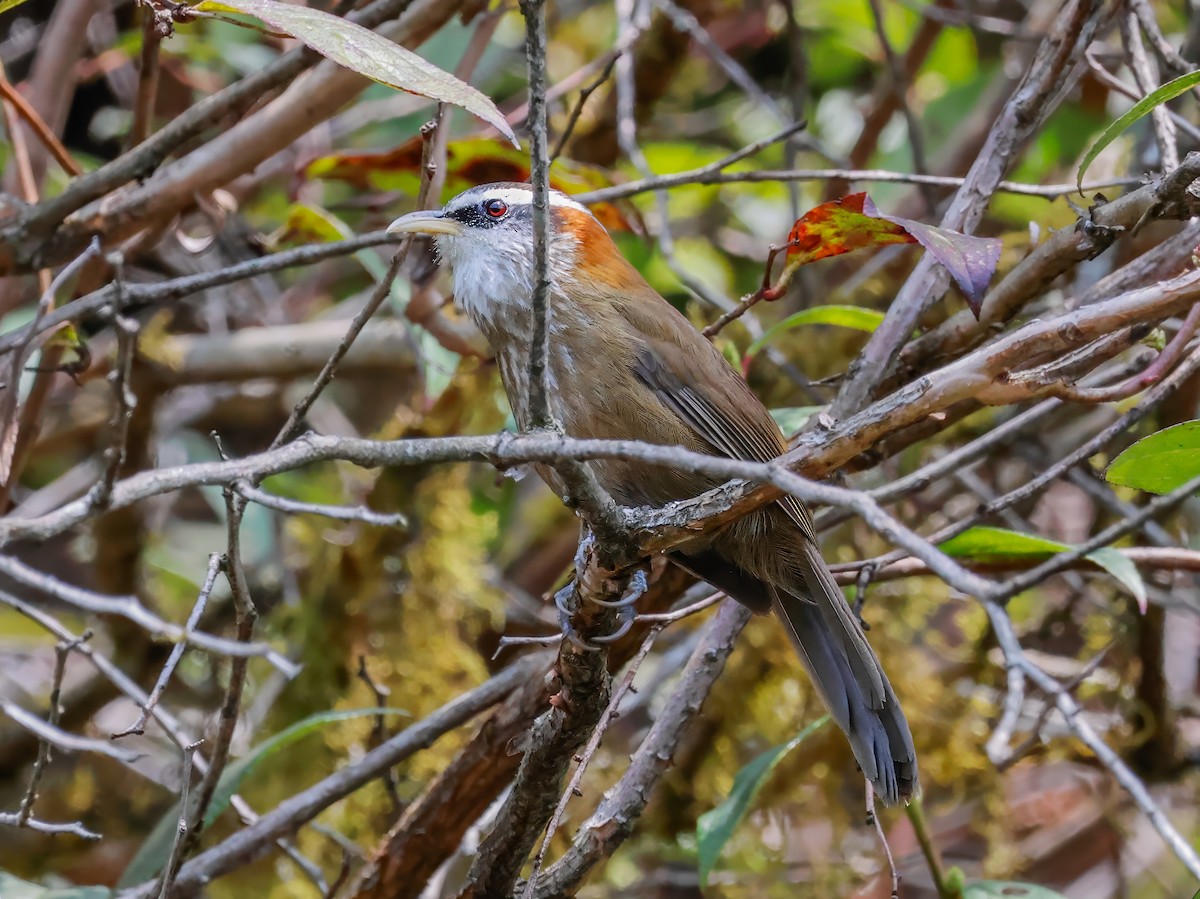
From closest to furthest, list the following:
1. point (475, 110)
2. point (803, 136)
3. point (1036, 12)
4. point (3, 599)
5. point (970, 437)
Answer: point (475, 110) → point (3, 599) → point (970, 437) → point (803, 136) → point (1036, 12)

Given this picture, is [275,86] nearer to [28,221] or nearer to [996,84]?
[28,221]

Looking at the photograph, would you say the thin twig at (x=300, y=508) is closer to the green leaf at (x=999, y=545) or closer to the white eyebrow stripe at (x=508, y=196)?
the white eyebrow stripe at (x=508, y=196)

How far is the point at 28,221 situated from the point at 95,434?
1917mm

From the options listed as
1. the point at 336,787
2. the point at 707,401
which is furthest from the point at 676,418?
the point at 336,787

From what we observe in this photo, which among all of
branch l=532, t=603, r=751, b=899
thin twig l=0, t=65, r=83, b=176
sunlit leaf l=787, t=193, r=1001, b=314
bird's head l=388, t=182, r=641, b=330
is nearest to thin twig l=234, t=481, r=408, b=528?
branch l=532, t=603, r=751, b=899

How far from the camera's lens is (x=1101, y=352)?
2.58m

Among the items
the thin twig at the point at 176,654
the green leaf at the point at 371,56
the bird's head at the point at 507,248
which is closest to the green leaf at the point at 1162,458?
the green leaf at the point at 371,56

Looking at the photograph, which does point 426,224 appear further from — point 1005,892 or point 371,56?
point 1005,892

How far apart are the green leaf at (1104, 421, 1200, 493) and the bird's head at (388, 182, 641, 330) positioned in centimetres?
140

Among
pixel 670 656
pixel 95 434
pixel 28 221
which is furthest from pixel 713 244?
pixel 28 221

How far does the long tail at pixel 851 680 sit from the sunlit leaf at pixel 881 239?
30.7 inches

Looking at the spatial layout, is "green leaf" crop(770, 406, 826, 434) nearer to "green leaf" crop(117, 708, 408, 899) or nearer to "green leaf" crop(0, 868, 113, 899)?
"green leaf" crop(117, 708, 408, 899)

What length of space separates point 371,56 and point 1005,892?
2.36 m

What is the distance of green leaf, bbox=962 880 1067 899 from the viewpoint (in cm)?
290
